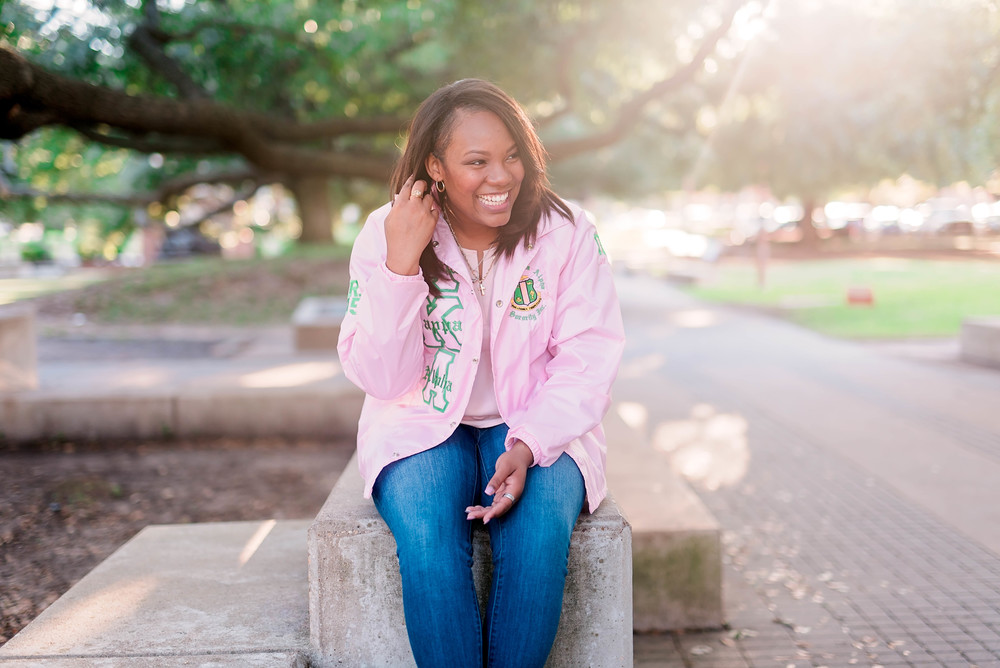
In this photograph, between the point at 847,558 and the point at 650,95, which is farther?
the point at 650,95

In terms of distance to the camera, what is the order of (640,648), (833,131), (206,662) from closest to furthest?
(206,662) < (640,648) < (833,131)

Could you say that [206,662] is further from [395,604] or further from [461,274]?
[461,274]

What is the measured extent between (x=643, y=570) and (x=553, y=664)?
972 millimetres

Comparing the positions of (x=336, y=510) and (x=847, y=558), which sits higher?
(x=336, y=510)

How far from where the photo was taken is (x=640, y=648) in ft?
10.4

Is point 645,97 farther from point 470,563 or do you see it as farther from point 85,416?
point 470,563

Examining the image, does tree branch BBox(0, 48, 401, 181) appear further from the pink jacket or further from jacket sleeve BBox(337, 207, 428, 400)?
the pink jacket

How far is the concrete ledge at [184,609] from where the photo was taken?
226cm

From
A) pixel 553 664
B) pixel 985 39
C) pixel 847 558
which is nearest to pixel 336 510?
pixel 553 664

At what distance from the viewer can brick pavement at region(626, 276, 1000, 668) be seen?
3.15 metres

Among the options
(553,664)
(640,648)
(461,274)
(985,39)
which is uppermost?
(985,39)

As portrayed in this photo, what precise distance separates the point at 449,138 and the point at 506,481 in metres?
1.01

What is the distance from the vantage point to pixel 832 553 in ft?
13.5

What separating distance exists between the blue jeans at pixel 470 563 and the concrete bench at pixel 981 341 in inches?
323
